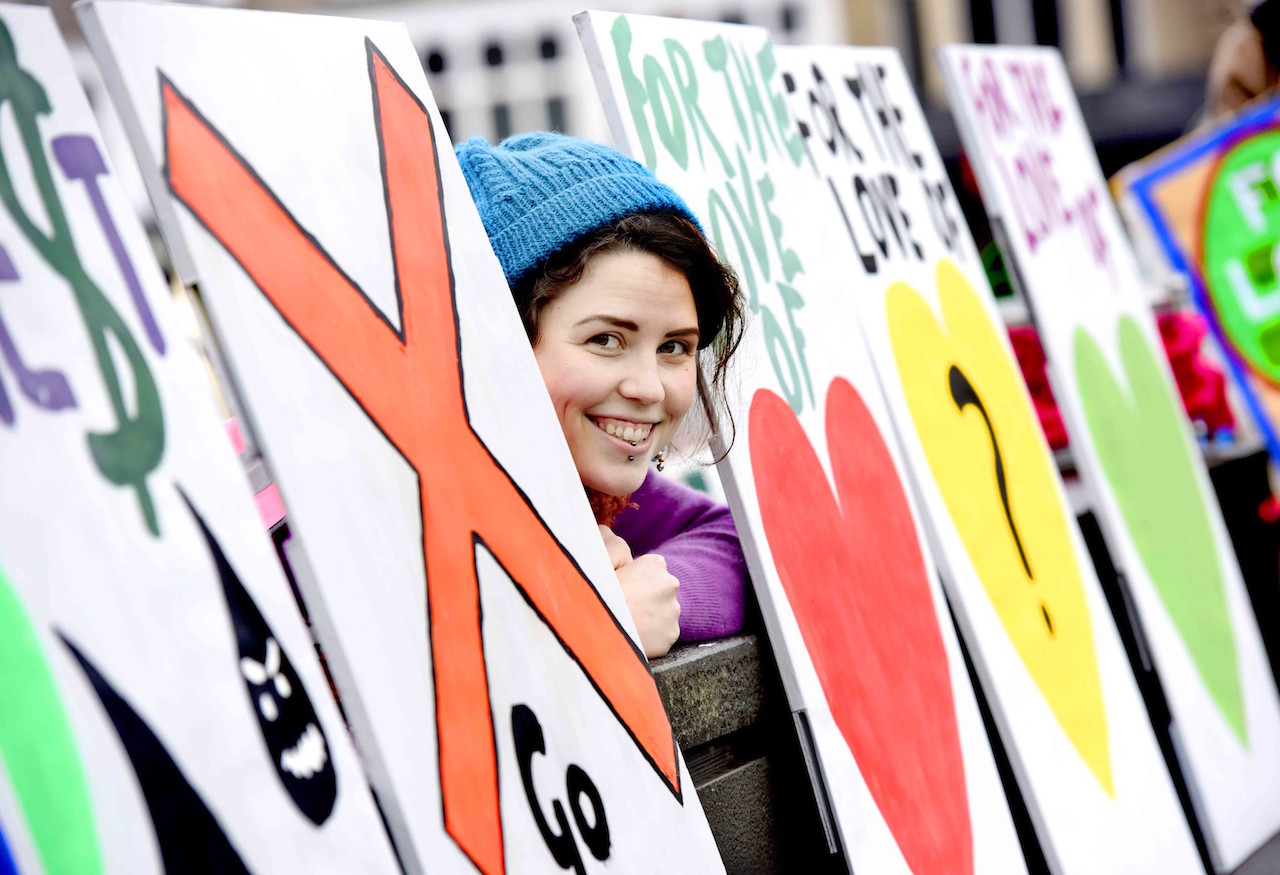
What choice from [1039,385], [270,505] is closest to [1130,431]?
[1039,385]

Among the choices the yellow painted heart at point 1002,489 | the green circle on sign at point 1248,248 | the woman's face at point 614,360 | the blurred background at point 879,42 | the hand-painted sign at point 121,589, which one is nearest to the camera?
the hand-painted sign at point 121,589

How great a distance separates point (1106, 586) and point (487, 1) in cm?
1658

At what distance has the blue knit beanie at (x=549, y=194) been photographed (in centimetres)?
184

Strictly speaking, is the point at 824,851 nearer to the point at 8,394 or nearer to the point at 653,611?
the point at 653,611

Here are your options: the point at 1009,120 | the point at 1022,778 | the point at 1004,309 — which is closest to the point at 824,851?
the point at 1022,778

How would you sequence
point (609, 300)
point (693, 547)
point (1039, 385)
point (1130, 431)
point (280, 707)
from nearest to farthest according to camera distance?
point (280, 707) → point (609, 300) → point (693, 547) → point (1130, 431) → point (1039, 385)

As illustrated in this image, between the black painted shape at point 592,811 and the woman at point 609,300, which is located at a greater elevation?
the woman at point 609,300

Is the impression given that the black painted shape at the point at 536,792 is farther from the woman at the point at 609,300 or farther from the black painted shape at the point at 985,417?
the black painted shape at the point at 985,417

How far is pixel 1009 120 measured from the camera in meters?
3.30

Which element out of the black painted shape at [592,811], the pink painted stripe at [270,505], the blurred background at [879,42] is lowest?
the black painted shape at [592,811]

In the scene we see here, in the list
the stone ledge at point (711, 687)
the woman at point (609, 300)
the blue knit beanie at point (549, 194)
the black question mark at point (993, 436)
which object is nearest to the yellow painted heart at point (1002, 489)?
the black question mark at point (993, 436)

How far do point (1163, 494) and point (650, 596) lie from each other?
1.81m

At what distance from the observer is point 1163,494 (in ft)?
10.8

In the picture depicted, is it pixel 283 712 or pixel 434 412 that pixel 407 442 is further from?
pixel 283 712
